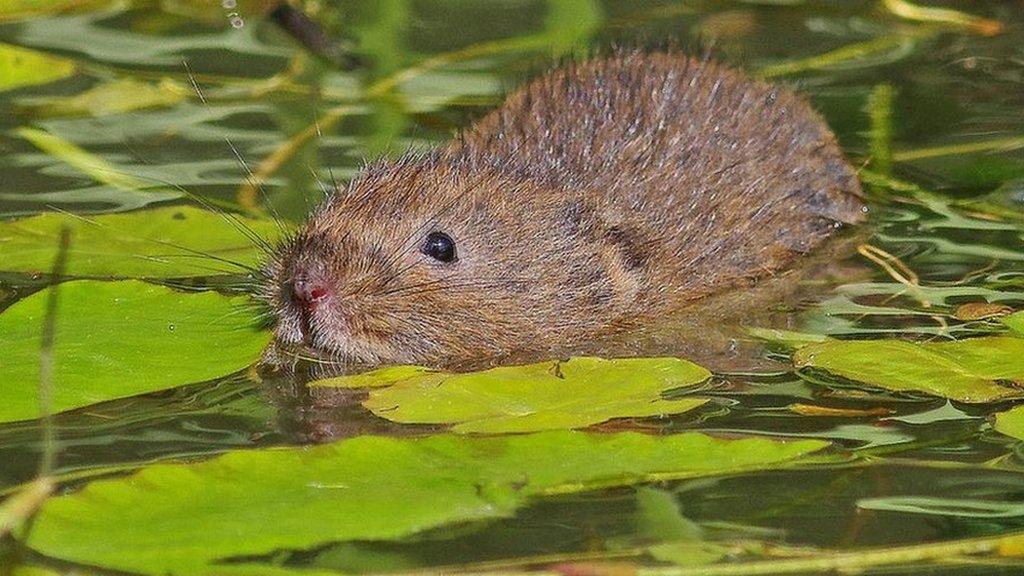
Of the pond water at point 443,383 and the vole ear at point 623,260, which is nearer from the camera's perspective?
the pond water at point 443,383

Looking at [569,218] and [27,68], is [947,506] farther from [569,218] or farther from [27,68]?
[27,68]

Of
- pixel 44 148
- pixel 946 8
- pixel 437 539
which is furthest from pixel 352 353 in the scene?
pixel 946 8

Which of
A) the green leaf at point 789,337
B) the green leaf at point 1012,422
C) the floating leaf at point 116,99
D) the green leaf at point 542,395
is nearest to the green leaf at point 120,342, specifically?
the green leaf at point 542,395

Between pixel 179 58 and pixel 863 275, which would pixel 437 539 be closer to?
pixel 863 275

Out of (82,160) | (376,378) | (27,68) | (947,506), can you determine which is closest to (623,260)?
(376,378)

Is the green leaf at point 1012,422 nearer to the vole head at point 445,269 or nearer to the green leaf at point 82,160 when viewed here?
the vole head at point 445,269

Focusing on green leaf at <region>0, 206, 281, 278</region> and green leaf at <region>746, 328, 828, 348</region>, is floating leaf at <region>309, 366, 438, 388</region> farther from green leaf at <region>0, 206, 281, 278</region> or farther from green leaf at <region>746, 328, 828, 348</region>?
green leaf at <region>746, 328, 828, 348</region>
